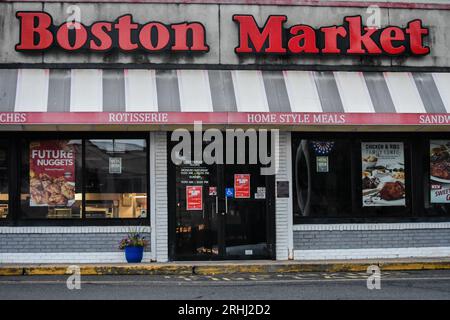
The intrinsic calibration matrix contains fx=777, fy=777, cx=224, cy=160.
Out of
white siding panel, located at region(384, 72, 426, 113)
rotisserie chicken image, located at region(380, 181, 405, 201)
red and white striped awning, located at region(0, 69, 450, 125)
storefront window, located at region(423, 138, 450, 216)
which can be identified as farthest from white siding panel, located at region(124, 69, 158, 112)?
storefront window, located at region(423, 138, 450, 216)

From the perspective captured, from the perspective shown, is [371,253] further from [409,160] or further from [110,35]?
[110,35]

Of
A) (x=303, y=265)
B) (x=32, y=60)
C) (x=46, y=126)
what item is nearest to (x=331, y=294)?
(x=303, y=265)

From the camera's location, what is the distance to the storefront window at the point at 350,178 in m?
15.9

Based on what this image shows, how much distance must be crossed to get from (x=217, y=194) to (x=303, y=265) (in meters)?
2.26

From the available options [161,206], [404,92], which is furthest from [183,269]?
[404,92]

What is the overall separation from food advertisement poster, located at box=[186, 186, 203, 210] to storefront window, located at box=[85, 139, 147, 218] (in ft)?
2.83

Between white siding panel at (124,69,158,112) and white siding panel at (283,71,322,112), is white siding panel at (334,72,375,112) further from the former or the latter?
white siding panel at (124,69,158,112)

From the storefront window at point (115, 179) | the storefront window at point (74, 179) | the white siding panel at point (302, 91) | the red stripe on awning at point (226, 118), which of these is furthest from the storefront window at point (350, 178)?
the storefront window at point (74, 179)

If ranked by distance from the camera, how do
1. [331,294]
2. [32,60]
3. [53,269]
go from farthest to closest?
[32,60]
[53,269]
[331,294]

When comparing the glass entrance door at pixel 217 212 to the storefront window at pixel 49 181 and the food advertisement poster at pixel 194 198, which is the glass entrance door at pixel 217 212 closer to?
the food advertisement poster at pixel 194 198

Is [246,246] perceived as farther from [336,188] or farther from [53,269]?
[53,269]

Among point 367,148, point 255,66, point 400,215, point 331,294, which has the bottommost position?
point 331,294

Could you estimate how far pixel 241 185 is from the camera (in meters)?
15.7

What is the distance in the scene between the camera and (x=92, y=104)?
1480 cm
